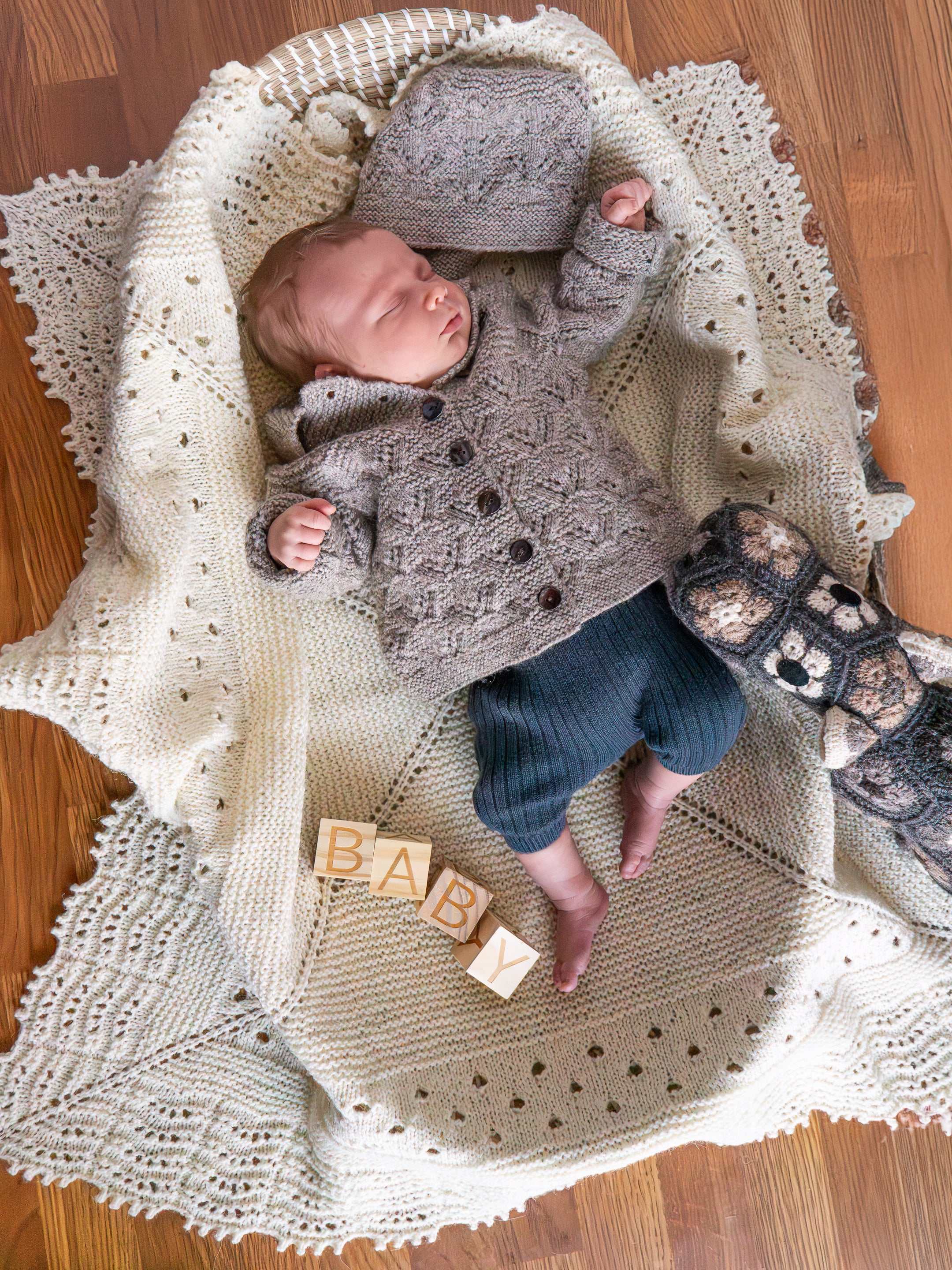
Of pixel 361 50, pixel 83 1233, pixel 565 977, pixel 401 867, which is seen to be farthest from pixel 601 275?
pixel 83 1233

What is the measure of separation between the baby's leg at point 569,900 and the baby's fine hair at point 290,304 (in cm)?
70

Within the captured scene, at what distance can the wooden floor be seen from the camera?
121 centimetres

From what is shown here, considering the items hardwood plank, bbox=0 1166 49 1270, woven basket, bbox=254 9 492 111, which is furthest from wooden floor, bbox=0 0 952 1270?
woven basket, bbox=254 9 492 111

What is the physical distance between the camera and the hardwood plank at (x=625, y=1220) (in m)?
1.22

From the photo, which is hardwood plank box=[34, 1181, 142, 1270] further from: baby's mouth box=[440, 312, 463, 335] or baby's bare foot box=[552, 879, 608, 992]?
baby's mouth box=[440, 312, 463, 335]

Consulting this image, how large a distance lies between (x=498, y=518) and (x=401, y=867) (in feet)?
1.55

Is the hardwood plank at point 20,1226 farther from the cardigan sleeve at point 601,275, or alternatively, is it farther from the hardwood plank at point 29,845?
the cardigan sleeve at point 601,275

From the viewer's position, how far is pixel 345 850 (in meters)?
1.17

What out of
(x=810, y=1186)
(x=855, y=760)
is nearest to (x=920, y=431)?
(x=855, y=760)

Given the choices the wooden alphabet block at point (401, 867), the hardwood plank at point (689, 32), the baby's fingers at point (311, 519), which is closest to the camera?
the baby's fingers at point (311, 519)

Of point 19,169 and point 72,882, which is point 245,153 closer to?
point 19,169

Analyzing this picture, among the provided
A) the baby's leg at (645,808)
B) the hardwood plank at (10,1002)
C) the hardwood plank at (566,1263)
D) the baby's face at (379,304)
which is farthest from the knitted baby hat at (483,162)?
the hardwood plank at (566,1263)

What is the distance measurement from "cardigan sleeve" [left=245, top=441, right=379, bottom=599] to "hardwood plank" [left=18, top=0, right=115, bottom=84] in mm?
710

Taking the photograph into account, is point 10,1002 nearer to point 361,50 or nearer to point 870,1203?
point 870,1203
